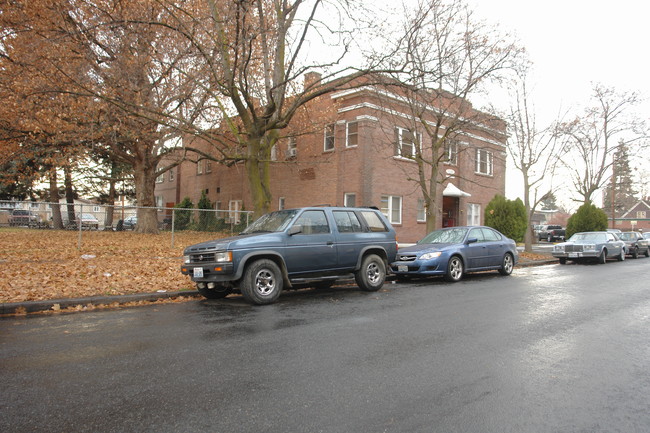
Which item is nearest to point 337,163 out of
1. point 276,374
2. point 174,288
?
point 174,288

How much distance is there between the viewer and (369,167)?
2208 centimetres

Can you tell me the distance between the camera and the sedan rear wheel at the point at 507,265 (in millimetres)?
13844

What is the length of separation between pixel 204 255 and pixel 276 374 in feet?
14.2

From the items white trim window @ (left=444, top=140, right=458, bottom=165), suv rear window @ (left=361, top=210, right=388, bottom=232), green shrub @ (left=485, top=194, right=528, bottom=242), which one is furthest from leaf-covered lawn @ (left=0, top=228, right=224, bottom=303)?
green shrub @ (left=485, top=194, right=528, bottom=242)

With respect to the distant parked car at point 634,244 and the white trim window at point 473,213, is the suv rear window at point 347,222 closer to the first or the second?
the distant parked car at point 634,244

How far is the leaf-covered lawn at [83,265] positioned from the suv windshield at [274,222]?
6.46 feet

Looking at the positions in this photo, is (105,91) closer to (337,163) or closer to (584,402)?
(337,163)

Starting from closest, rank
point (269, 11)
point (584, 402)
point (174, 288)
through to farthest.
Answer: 1. point (584, 402)
2. point (174, 288)
3. point (269, 11)

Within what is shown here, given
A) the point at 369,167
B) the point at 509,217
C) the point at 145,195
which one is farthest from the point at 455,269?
the point at 145,195

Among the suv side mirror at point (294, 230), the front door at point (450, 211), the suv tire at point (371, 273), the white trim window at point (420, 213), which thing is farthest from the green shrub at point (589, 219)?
the suv side mirror at point (294, 230)

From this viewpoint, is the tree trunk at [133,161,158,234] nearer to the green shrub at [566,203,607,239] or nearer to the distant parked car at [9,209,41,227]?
the distant parked car at [9,209,41,227]

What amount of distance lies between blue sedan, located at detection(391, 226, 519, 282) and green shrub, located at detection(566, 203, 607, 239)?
709 inches

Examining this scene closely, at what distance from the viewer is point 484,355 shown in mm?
5090

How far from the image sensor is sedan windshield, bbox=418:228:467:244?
42.2ft
